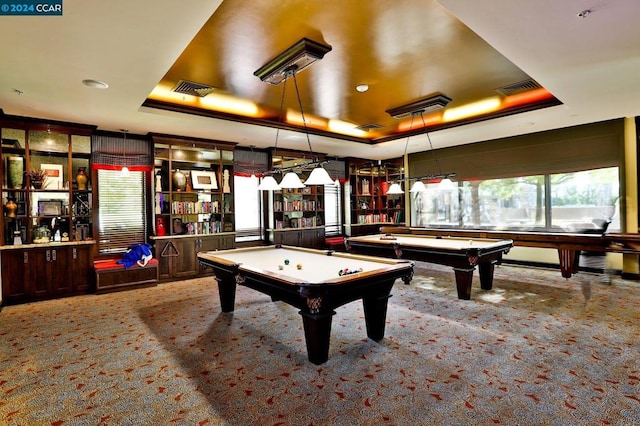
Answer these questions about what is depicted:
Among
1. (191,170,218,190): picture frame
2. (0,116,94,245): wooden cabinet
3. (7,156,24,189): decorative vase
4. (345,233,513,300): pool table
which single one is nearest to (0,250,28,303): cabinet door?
(0,116,94,245): wooden cabinet

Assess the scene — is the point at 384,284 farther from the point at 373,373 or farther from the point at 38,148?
the point at 38,148

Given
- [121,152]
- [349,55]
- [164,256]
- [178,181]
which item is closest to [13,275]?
[164,256]

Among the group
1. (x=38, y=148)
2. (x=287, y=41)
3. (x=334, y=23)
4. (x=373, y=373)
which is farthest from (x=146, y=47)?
(x=38, y=148)

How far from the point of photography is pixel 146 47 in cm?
291

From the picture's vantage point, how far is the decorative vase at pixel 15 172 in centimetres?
509

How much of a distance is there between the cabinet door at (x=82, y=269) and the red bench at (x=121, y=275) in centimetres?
13

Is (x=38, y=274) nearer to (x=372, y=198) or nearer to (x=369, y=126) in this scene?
(x=369, y=126)

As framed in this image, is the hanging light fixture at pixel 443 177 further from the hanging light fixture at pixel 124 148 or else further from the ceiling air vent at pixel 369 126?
the hanging light fixture at pixel 124 148

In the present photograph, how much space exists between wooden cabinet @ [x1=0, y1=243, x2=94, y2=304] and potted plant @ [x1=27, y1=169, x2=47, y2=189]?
994mm

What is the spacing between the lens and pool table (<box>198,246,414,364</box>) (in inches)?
108

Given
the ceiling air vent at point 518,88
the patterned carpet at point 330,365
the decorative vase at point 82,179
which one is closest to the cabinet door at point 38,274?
the patterned carpet at point 330,365

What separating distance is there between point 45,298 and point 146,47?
4.50 m

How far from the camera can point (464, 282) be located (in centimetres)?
470

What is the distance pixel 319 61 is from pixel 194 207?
4.24m
